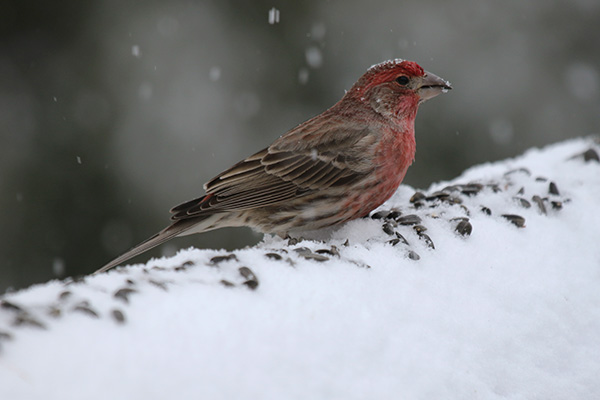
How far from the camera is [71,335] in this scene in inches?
63.0

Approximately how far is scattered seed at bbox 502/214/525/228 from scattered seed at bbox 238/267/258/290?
1.29 metres

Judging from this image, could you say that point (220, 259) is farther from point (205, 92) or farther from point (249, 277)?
point (205, 92)

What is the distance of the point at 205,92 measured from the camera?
595 centimetres

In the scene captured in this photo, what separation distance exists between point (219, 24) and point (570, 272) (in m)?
4.35

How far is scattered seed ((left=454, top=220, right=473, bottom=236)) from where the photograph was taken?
8.70ft

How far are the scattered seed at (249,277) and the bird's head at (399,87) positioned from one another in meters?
1.90

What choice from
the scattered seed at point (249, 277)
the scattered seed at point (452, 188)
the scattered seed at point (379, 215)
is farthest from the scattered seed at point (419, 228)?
the scattered seed at point (249, 277)

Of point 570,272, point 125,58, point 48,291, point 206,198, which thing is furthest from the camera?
point 125,58

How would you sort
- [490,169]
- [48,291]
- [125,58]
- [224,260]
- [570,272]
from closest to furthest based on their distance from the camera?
[48,291], [224,260], [570,272], [490,169], [125,58]

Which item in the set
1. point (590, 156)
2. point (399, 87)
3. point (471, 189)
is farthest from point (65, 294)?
point (590, 156)

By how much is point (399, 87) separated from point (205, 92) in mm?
2625

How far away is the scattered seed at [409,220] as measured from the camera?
2879mm

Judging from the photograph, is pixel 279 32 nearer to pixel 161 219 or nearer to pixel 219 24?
pixel 219 24

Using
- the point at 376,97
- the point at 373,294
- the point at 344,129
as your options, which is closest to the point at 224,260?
the point at 373,294
